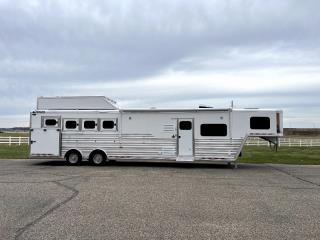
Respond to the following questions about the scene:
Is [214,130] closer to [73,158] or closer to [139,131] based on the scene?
[139,131]

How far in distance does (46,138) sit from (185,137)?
6.33 m

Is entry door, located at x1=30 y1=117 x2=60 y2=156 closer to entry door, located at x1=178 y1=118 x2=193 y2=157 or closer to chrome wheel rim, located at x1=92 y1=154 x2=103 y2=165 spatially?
chrome wheel rim, located at x1=92 y1=154 x2=103 y2=165

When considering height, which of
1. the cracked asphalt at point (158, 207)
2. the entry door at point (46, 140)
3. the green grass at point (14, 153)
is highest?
the entry door at point (46, 140)

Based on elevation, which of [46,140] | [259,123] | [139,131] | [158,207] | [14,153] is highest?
[259,123]

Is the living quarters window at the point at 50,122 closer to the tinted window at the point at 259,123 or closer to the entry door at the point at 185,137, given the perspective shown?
the entry door at the point at 185,137

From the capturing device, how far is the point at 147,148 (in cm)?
1966

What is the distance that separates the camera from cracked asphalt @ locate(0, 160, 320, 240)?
23.6ft

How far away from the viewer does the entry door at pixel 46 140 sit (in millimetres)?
20188

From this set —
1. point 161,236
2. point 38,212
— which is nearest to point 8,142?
point 38,212

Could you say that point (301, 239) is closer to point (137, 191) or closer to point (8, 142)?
point (137, 191)

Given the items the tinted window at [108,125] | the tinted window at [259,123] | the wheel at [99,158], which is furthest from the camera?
the wheel at [99,158]

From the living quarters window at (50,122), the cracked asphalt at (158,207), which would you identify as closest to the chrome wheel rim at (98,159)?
the living quarters window at (50,122)

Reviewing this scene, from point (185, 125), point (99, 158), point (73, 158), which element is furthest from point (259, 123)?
point (73, 158)

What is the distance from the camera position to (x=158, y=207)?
932cm
